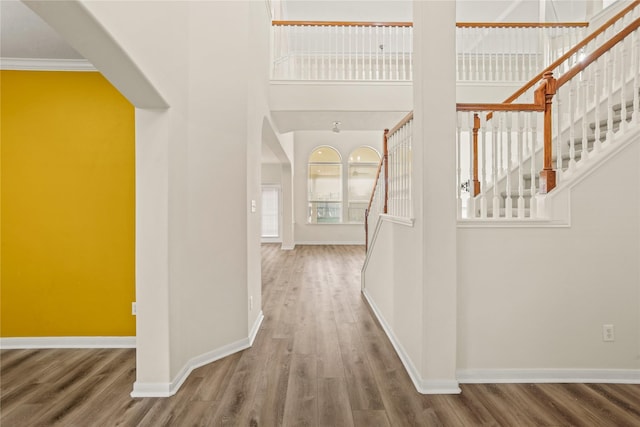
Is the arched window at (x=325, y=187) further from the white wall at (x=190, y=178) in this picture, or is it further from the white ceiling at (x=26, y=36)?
the white ceiling at (x=26, y=36)

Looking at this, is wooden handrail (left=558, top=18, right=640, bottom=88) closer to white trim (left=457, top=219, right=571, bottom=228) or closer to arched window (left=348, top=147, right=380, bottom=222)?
white trim (left=457, top=219, right=571, bottom=228)

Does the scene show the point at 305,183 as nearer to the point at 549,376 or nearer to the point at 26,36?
the point at 26,36

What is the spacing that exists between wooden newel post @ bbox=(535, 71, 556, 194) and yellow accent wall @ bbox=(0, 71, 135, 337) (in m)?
3.47

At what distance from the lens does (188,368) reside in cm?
258

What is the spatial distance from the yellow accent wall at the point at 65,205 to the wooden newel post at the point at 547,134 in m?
3.47

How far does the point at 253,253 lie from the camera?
3299 mm

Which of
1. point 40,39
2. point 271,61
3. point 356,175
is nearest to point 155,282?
point 40,39

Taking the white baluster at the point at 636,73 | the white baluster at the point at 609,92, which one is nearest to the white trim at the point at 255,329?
the white baluster at the point at 609,92

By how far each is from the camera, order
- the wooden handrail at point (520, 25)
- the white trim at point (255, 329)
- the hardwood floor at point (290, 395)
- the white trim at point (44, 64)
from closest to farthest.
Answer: the hardwood floor at point (290, 395)
the white trim at point (44, 64)
the white trim at point (255, 329)
the wooden handrail at point (520, 25)

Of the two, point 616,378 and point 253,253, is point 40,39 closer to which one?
point 253,253

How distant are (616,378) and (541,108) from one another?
206cm

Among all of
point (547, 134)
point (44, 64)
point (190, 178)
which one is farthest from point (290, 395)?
point (44, 64)

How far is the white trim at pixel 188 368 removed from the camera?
230cm

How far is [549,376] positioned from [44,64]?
4.94 metres
